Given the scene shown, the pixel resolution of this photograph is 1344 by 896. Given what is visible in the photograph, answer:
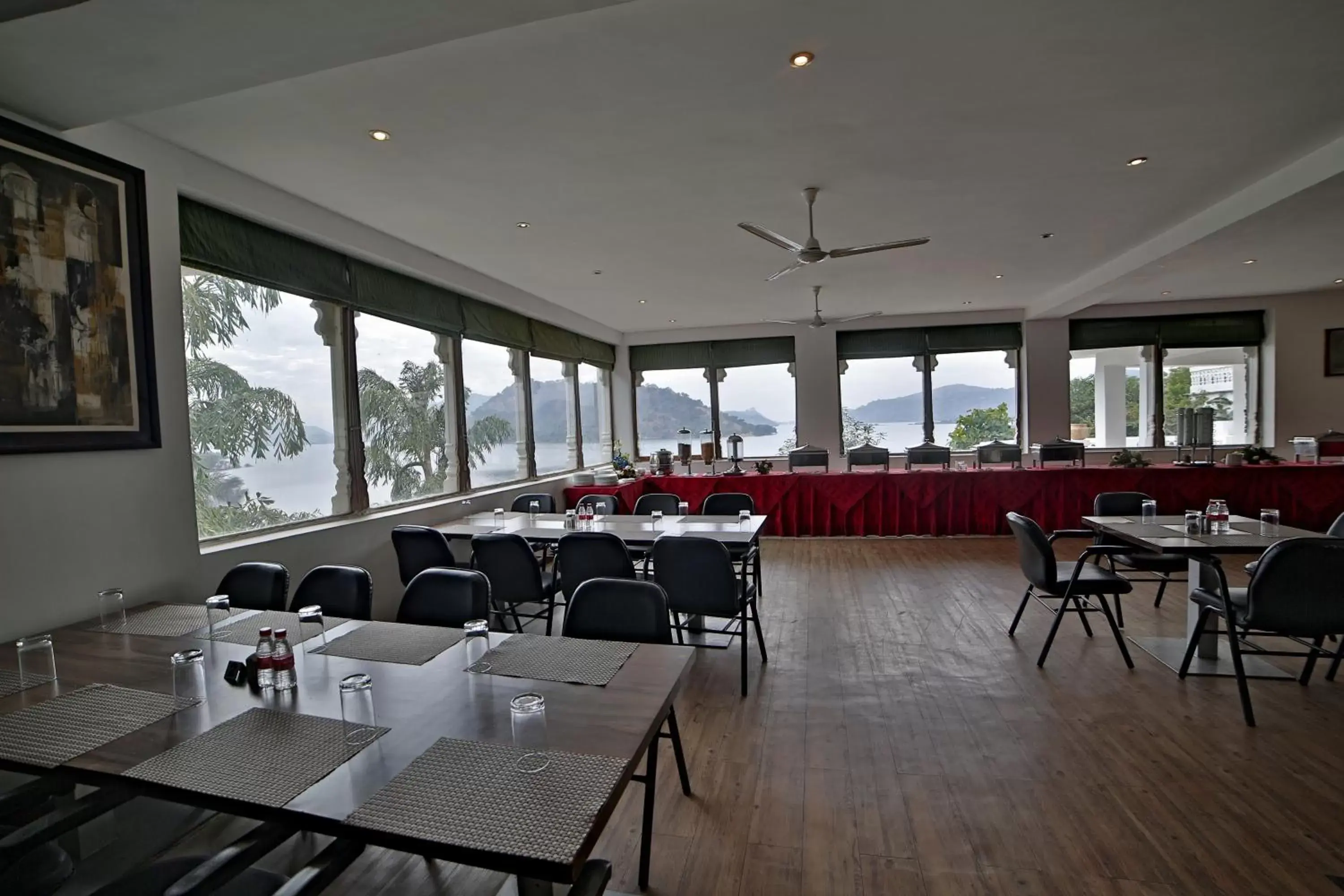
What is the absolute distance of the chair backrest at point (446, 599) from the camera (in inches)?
Answer: 94.6

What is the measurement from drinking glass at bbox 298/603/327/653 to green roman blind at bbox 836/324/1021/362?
831cm

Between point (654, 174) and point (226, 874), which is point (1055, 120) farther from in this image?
point (226, 874)

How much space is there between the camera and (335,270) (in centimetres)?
429

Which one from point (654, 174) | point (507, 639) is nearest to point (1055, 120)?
point (654, 174)

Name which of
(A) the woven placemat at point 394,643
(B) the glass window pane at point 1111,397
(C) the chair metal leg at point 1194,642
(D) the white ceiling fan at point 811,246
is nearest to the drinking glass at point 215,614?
(A) the woven placemat at point 394,643

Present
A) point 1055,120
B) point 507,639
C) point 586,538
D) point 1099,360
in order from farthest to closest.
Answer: point 1099,360 → point 586,538 → point 1055,120 → point 507,639

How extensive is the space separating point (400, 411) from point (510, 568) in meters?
2.18

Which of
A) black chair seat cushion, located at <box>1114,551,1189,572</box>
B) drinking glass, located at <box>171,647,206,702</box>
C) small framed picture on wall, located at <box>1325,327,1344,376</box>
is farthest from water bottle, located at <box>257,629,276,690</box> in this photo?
small framed picture on wall, located at <box>1325,327,1344,376</box>

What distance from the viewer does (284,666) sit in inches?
66.8

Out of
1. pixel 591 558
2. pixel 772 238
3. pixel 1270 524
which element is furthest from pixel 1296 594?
pixel 591 558

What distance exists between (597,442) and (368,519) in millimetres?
5443

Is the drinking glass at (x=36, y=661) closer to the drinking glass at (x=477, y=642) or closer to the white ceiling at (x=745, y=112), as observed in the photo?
the drinking glass at (x=477, y=642)

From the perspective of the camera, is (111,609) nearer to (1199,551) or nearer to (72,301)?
(72,301)

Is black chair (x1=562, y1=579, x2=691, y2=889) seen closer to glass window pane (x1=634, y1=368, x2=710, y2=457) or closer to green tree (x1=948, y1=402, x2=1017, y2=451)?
glass window pane (x1=634, y1=368, x2=710, y2=457)
